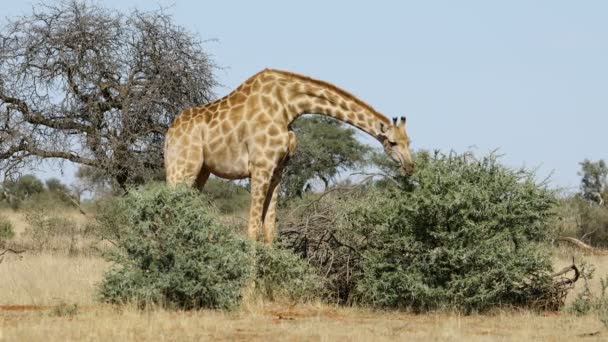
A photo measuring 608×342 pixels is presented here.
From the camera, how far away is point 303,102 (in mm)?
12367

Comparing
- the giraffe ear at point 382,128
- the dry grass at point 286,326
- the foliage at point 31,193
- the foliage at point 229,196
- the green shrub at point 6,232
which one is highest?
the foliage at point 31,193

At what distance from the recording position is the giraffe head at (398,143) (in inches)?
460

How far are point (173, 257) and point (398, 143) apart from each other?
3.01 m

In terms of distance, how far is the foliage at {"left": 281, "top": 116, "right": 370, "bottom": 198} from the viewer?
28.1m

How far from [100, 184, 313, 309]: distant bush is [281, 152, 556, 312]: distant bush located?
4.92 feet

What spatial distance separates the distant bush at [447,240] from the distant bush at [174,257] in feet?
4.92

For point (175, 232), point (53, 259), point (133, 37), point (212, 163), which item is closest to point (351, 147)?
point (133, 37)

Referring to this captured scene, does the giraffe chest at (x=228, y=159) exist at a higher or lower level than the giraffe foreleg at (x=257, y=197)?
higher

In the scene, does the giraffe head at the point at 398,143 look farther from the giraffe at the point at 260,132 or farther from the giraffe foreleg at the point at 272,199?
the giraffe foreleg at the point at 272,199

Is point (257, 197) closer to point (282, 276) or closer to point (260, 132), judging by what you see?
point (260, 132)

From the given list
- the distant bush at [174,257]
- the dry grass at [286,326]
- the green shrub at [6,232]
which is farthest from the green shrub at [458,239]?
the green shrub at [6,232]

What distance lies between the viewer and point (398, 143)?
38.7ft

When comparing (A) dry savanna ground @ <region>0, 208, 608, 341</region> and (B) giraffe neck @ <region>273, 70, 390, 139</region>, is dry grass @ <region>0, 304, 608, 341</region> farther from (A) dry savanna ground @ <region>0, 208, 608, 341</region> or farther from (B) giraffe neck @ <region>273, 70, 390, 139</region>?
(B) giraffe neck @ <region>273, 70, 390, 139</region>

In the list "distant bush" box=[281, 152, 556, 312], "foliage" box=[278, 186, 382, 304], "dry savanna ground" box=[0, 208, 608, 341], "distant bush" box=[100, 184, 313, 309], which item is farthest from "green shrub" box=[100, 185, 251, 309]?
"distant bush" box=[281, 152, 556, 312]
